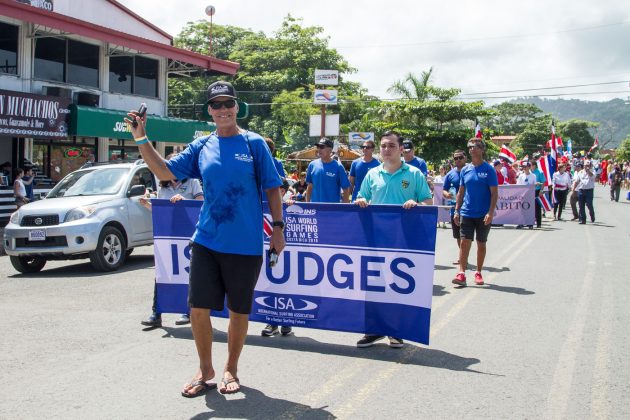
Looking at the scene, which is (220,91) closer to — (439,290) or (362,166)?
(362,166)

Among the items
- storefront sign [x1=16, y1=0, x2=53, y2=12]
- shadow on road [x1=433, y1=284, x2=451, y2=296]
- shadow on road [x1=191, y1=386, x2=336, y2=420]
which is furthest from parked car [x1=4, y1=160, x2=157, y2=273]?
storefront sign [x1=16, y1=0, x2=53, y2=12]

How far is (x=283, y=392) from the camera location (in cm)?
468

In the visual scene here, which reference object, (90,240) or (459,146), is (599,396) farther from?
(459,146)

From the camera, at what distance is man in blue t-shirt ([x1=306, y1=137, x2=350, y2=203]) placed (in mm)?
9172

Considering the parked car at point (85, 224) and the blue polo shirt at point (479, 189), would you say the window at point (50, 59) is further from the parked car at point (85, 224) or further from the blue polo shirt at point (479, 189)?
the blue polo shirt at point (479, 189)

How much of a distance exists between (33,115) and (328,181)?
46.7 feet

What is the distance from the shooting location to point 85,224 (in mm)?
10461

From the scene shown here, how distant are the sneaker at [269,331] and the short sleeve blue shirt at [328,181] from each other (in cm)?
304

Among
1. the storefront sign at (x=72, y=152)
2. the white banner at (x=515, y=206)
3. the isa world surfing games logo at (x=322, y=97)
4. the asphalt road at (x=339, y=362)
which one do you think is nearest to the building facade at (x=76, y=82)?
the storefront sign at (x=72, y=152)

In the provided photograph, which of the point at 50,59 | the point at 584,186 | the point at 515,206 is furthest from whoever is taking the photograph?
the point at 50,59

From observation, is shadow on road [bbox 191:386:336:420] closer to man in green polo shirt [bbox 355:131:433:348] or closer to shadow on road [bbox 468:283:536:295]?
man in green polo shirt [bbox 355:131:433:348]

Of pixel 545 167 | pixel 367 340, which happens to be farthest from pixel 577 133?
pixel 367 340

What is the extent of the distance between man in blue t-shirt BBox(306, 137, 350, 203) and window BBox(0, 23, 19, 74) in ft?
51.5

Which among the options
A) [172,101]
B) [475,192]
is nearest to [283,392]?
[475,192]
